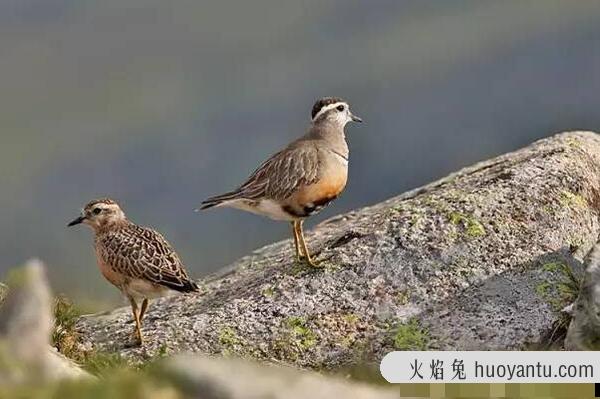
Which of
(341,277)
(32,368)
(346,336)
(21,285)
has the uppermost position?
(341,277)

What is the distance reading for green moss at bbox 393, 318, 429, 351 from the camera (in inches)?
565

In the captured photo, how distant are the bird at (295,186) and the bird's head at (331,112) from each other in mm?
617

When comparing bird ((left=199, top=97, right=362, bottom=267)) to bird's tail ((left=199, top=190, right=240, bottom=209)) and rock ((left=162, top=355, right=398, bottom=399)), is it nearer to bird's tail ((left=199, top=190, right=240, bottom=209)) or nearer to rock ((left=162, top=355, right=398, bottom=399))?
bird's tail ((left=199, top=190, right=240, bottom=209))

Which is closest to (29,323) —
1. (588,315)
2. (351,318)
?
(588,315)

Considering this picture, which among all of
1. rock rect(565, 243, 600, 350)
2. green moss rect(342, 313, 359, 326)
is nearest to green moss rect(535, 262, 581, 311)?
rock rect(565, 243, 600, 350)

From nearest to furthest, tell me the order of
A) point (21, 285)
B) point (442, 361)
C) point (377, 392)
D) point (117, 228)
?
point (377, 392) < point (21, 285) < point (442, 361) < point (117, 228)

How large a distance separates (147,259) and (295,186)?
2131mm

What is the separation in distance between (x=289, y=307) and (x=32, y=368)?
6737 mm

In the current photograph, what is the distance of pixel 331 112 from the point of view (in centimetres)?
1792

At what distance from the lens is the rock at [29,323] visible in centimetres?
874

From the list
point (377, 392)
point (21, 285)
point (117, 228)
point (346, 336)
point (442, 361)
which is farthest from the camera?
point (117, 228)

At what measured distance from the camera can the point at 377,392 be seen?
8.60 m

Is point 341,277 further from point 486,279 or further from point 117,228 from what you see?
point 117,228

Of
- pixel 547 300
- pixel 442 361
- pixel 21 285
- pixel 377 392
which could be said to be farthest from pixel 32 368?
pixel 547 300
